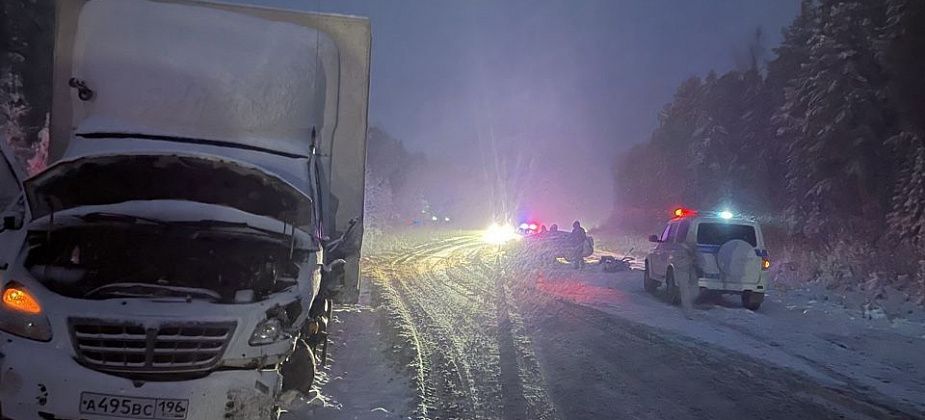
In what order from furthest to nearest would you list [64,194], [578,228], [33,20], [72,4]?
[33,20] → [578,228] → [72,4] → [64,194]

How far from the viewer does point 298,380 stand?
206 inches

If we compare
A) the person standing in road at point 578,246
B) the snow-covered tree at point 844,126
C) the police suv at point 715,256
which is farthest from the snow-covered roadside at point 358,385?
the snow-covered tree at point 844,126

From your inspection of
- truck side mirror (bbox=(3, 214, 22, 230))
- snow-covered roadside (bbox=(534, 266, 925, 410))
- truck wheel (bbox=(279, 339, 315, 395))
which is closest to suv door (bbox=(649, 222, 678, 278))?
snow-covered roadside (bbox=(534, 266, 925, 410))

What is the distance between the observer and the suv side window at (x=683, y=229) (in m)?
13.4

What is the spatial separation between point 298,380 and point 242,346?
1119 mm

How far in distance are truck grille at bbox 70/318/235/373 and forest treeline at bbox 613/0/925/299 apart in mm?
15164

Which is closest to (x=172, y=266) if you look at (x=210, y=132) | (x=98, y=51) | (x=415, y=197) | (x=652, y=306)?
(x=210, y=132)

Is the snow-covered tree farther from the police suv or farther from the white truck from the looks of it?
the white truck

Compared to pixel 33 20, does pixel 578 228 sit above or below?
below

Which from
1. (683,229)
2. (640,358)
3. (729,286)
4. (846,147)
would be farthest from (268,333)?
(846,147)

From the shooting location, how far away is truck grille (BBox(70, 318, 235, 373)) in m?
4.06

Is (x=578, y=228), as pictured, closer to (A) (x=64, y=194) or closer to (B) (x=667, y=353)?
(B) (x=667, y=353)

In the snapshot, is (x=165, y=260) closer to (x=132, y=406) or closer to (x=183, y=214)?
(x=183, y=214)

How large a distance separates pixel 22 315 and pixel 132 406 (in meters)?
0.98
